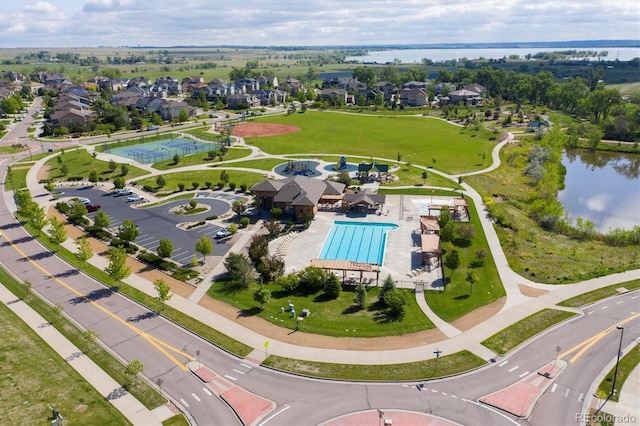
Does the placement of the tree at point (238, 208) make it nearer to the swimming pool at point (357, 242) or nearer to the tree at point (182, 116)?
the swimming pool at point (357, 242)

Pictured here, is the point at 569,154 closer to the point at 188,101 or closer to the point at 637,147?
the point at 637,147

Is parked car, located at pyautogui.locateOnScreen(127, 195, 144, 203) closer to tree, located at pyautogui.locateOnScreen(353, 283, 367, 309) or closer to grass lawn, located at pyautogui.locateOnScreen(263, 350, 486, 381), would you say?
tree, located at pyautogui.locateOnScreen(353, 283, 367, 309)

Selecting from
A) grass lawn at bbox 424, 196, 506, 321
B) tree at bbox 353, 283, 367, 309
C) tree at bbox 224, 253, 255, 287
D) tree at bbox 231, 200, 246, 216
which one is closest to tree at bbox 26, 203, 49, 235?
tree at bbox 231, 200, 246, 216

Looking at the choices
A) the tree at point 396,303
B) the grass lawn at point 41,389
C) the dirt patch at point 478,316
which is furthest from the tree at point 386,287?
the grass lawn at point 41,389

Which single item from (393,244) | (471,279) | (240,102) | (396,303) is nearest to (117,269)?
(396,303)

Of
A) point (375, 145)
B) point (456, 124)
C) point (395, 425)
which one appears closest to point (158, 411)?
point (395, 425)

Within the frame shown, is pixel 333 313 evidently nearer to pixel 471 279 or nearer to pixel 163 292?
pixel 471 279
